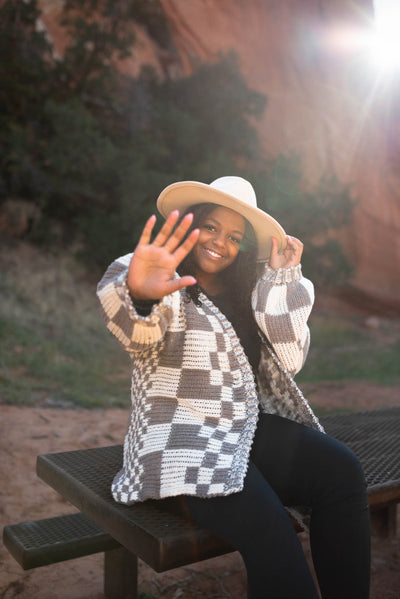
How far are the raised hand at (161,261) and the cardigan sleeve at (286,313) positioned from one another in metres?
0.58

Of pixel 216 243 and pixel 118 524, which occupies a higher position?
pixel 216 243

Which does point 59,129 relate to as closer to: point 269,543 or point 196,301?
point 196,301

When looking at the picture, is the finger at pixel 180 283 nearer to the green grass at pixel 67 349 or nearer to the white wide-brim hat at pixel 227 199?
the white wide-brim hat at pixel 227 199

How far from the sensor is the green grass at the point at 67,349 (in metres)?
5.43

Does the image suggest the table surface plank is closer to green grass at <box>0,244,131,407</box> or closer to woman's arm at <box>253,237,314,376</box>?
woman's arm at <box>253,237,314,376</box>

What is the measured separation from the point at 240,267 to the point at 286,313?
349 millimetres

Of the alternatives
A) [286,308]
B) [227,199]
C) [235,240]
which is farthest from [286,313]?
[227,199]

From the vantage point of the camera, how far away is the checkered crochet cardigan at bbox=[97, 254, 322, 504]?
1.58 meters

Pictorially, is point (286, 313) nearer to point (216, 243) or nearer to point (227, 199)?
point (216, 243)

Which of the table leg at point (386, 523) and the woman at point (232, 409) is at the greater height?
the woman at point (232, 409)

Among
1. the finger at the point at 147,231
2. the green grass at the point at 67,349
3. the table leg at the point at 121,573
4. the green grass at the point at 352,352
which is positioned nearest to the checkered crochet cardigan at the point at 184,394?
the finger at the point at 147,231

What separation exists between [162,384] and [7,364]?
454cm

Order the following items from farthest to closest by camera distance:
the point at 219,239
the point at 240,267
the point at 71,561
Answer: the point at 71,561
the point at 240,267
the point at 219,239

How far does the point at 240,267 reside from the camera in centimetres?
224
